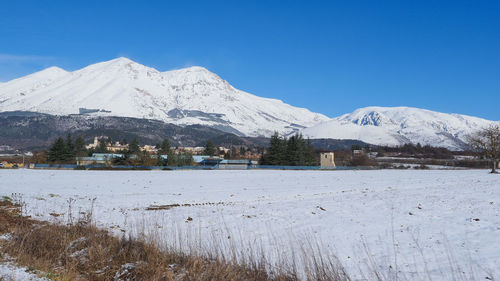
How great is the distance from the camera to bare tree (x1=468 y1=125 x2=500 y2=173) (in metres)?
53.8

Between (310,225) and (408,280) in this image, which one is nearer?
(408,280)

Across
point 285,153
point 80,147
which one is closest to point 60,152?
point 80,147

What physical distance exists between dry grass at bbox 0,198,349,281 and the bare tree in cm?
5781

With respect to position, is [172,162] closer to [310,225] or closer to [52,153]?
[52,153]

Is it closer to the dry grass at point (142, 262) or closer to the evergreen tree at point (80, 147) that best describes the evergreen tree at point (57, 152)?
the evergreen tree at point (80, 147)

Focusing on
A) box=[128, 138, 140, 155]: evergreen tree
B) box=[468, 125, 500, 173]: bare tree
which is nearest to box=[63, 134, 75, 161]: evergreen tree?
box=[128, 138, 140, 155]: evergreen tree

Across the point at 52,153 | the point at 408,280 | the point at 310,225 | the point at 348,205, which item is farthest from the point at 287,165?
the point at 408,280

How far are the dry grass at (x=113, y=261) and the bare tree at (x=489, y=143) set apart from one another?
5781 cm

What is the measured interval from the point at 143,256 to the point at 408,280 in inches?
226

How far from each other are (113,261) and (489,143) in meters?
62.4

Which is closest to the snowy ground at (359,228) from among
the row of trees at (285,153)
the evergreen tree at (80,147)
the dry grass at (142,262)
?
the dry grass at (142,262)

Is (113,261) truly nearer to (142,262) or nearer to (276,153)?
(142,262)

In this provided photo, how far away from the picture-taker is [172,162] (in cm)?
8825

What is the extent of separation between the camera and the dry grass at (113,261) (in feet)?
22.5
